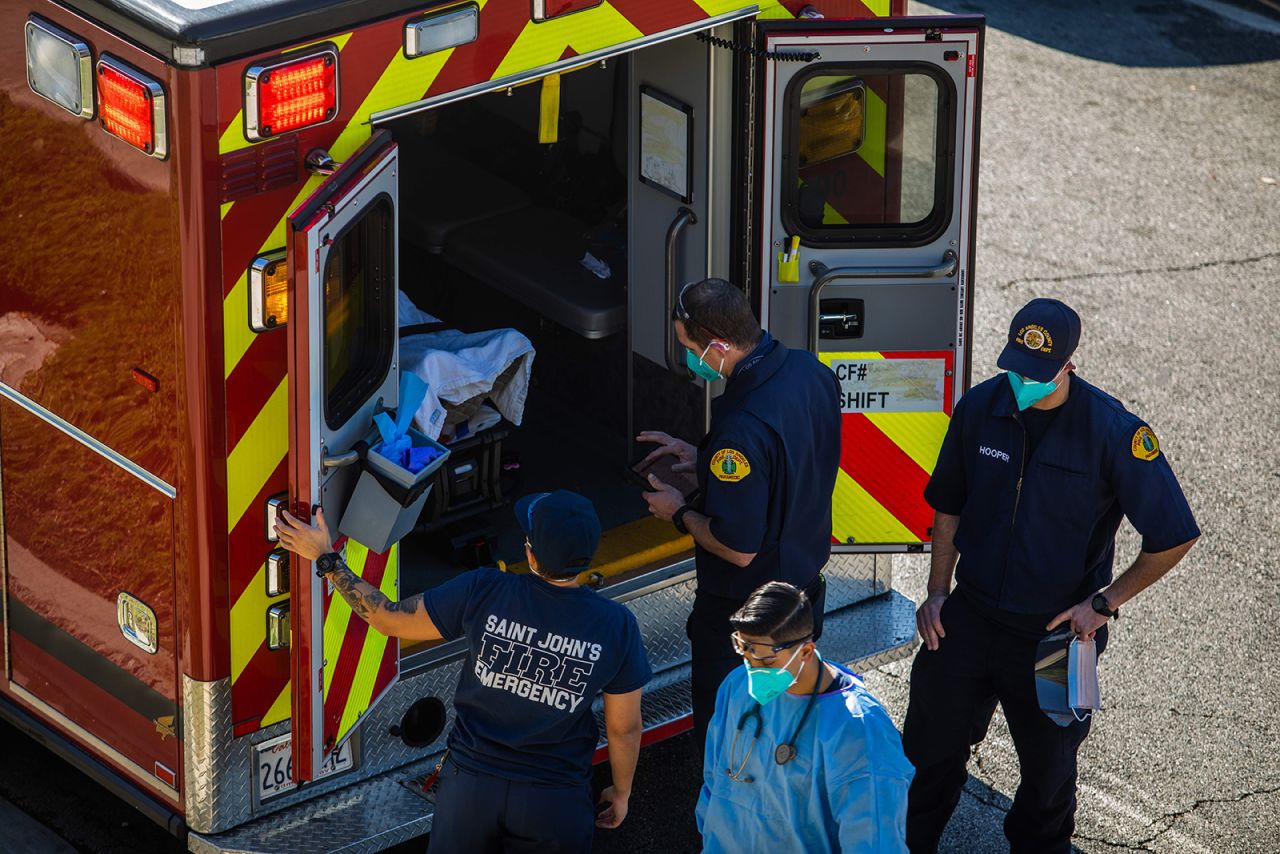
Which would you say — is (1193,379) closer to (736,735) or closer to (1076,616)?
(1076,616)

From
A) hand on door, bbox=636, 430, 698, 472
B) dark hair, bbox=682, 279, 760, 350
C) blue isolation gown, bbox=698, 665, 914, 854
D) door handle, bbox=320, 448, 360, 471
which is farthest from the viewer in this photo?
hand on door, bbox=636, 430, 698, 472

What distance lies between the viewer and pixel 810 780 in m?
3.60

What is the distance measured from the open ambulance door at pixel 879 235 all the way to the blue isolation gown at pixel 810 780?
165 centimetres

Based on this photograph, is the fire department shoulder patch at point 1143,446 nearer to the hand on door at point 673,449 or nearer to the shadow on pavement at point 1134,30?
the hand on door at point 673,449

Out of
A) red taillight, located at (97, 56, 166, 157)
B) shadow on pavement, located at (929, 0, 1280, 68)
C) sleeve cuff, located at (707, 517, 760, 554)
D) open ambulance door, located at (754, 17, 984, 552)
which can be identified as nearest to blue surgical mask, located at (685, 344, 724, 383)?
sleeve cuff, located at (707, 517, 760, 554)

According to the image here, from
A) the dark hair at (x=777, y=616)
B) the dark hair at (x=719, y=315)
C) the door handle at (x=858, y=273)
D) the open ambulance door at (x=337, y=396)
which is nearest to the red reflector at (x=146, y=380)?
the open ambulance door at (x=337, y=396)

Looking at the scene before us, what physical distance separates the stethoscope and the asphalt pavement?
5.34 feet

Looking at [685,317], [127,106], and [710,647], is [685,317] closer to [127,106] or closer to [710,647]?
[710,647]

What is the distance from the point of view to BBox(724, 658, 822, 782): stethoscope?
360 centimetres

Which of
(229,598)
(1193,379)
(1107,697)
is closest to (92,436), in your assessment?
(229,598)

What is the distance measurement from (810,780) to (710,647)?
1189mm

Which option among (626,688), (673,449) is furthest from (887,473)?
(626,688)

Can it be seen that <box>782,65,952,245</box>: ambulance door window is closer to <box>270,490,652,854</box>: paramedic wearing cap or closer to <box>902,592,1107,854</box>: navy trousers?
<box>902,592,1107,854</box>: navy trousers

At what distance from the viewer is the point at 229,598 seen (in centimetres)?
423
